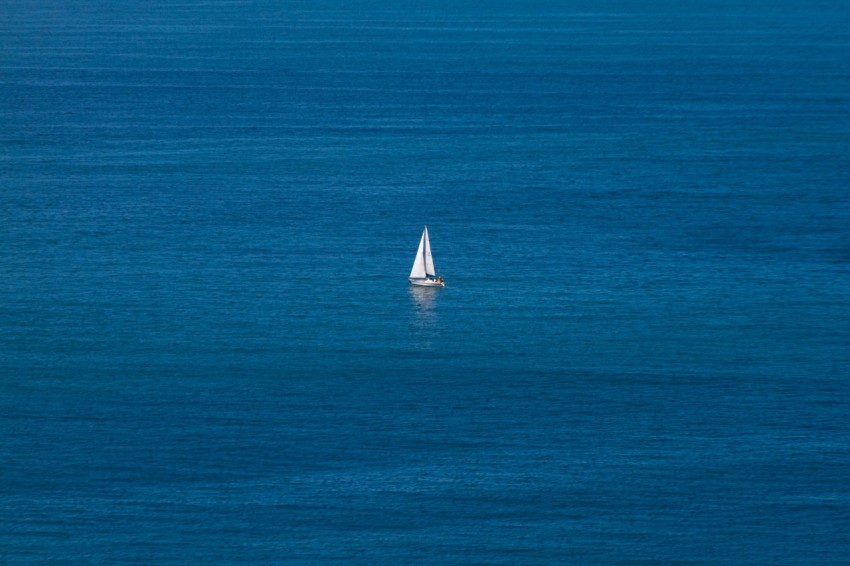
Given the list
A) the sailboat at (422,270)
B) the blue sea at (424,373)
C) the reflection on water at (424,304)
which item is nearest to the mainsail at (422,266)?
the sailboat at (422,270)

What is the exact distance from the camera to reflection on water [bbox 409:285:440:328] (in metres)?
129

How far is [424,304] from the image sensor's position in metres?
133

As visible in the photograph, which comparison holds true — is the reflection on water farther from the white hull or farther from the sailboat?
the sailboat

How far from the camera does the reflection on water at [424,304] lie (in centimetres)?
12862

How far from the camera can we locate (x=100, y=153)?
655 feet

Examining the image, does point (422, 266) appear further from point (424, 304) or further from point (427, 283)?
point (424, 304)

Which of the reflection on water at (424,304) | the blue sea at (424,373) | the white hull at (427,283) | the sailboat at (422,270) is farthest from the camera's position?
the sailboat at (422,270)

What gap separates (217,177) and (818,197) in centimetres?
6519

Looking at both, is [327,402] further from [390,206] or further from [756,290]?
[390,206]

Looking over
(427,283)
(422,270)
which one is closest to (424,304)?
(427,283)

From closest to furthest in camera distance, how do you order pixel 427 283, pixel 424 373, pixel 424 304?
pixel 424 373, pixel 424 304, pixel 427 283

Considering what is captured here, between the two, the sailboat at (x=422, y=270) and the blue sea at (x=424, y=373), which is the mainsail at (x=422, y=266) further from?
the blue sea at (x=424, y=373)

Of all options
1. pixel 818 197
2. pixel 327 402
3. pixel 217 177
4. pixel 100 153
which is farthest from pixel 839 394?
pixel 100 153

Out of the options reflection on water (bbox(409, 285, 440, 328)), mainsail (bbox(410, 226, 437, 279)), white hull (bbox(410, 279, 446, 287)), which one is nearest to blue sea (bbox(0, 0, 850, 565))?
reflection on water (bbox(409, 285, 440, 328))
